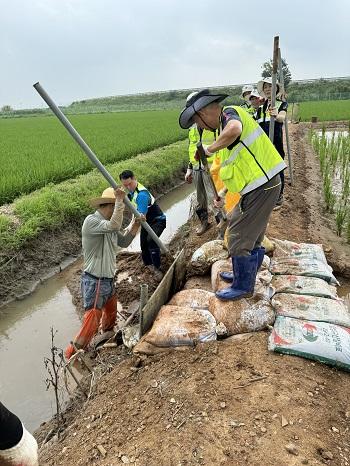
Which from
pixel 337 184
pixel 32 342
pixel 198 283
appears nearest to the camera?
pixel 198 283

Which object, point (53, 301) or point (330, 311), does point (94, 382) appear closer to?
point (330, 311)

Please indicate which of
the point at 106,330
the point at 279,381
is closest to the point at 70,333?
the point at 106,330

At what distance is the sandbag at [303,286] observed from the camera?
3.27m

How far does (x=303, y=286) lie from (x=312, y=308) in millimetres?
384

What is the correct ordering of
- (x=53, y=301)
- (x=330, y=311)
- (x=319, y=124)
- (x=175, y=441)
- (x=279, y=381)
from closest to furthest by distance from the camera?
(x=175, y=441) → (x=279, y=381) → (x=330, y=311) → (x=53, y=301) → (x=319, y=124)

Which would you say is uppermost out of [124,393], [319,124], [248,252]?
[248,252]

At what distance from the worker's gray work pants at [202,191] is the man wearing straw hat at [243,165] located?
6.83 feet

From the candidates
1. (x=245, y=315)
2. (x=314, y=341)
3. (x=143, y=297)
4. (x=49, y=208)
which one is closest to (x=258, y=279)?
(x=245, y=315)

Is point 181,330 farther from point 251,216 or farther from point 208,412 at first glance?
point 251,216

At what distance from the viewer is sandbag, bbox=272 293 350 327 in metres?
2.88

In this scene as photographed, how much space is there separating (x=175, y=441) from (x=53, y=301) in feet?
10.8

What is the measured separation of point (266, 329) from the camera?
2953 mm

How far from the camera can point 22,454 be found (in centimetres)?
132

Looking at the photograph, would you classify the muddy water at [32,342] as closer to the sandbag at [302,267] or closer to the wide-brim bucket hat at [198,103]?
the sandbag at [302,267]
